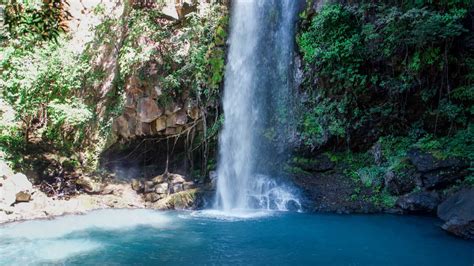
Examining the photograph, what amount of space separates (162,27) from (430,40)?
795cm

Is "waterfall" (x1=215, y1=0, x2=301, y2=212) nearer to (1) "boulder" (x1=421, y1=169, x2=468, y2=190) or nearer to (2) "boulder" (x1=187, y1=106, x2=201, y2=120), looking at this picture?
(2) "boulder" (x1=187, y1=106, x2=201, y2=120)

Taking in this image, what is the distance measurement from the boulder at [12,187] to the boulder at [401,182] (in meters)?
9.46

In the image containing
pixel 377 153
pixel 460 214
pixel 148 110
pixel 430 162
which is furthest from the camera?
pixel 148 110

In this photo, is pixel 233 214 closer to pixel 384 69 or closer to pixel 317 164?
pixel 317 164

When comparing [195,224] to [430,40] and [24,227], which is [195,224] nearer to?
[24,227]

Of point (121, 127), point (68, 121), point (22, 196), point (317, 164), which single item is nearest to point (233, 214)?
point (317, 164)

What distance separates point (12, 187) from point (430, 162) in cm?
1064

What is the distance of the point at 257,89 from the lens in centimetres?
1291

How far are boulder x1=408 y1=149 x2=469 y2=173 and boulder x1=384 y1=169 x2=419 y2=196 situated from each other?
9.9 inches

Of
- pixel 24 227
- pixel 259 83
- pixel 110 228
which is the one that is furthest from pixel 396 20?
pixel 24 227

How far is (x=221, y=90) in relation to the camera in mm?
12836

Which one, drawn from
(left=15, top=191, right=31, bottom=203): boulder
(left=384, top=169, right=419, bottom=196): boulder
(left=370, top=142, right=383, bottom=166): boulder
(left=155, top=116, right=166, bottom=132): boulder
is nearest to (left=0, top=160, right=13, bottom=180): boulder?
(left=15, top=191, right=31, bottom=203): boulder

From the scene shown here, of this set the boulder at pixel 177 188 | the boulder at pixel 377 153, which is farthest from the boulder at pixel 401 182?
the boulder at pixel 177 188

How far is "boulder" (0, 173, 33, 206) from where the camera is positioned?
1009 centimetres
